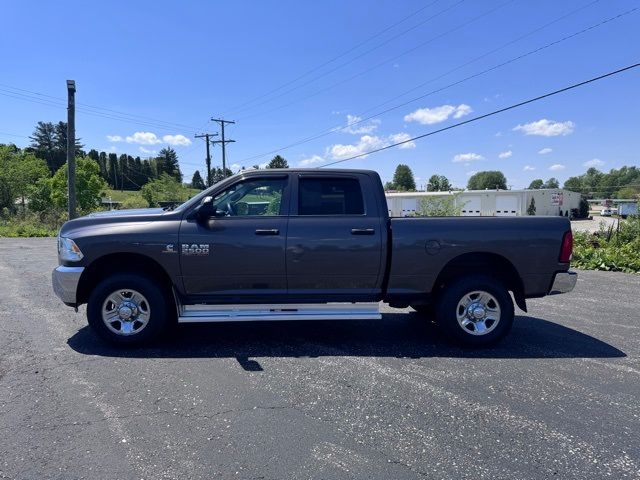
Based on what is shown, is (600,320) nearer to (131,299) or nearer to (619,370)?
(619,370)

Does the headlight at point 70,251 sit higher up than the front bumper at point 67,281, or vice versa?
the headlight at point 70,251

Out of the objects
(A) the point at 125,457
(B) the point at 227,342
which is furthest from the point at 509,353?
(A) the point at 125,457

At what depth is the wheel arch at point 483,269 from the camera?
5.36 m

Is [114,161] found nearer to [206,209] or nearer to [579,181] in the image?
[206,209]

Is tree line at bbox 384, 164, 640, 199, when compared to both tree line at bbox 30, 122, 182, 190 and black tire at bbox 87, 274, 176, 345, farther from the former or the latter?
black tire at bbox 87, 274, 176, 345

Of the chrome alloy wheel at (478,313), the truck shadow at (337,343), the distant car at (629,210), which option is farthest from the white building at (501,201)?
the chrome alloy wheel at (478,313)

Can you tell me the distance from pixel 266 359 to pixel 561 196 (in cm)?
6333

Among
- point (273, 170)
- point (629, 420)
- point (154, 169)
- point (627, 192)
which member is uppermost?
point (154, 169)

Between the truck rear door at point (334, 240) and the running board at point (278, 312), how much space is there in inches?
4.7

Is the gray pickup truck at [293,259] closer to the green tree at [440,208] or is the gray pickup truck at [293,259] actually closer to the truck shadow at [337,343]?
the truck shadow at [337,343]

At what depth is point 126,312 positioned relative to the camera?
5031 millimetres

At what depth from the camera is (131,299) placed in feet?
16.6

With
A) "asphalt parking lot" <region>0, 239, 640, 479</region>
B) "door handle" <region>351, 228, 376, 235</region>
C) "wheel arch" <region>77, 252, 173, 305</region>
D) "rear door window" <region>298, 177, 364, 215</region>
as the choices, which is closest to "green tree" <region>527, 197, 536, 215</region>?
"asphalt parking lot" <region>0, 239, 640, 479</region>

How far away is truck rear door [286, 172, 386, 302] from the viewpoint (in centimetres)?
506
